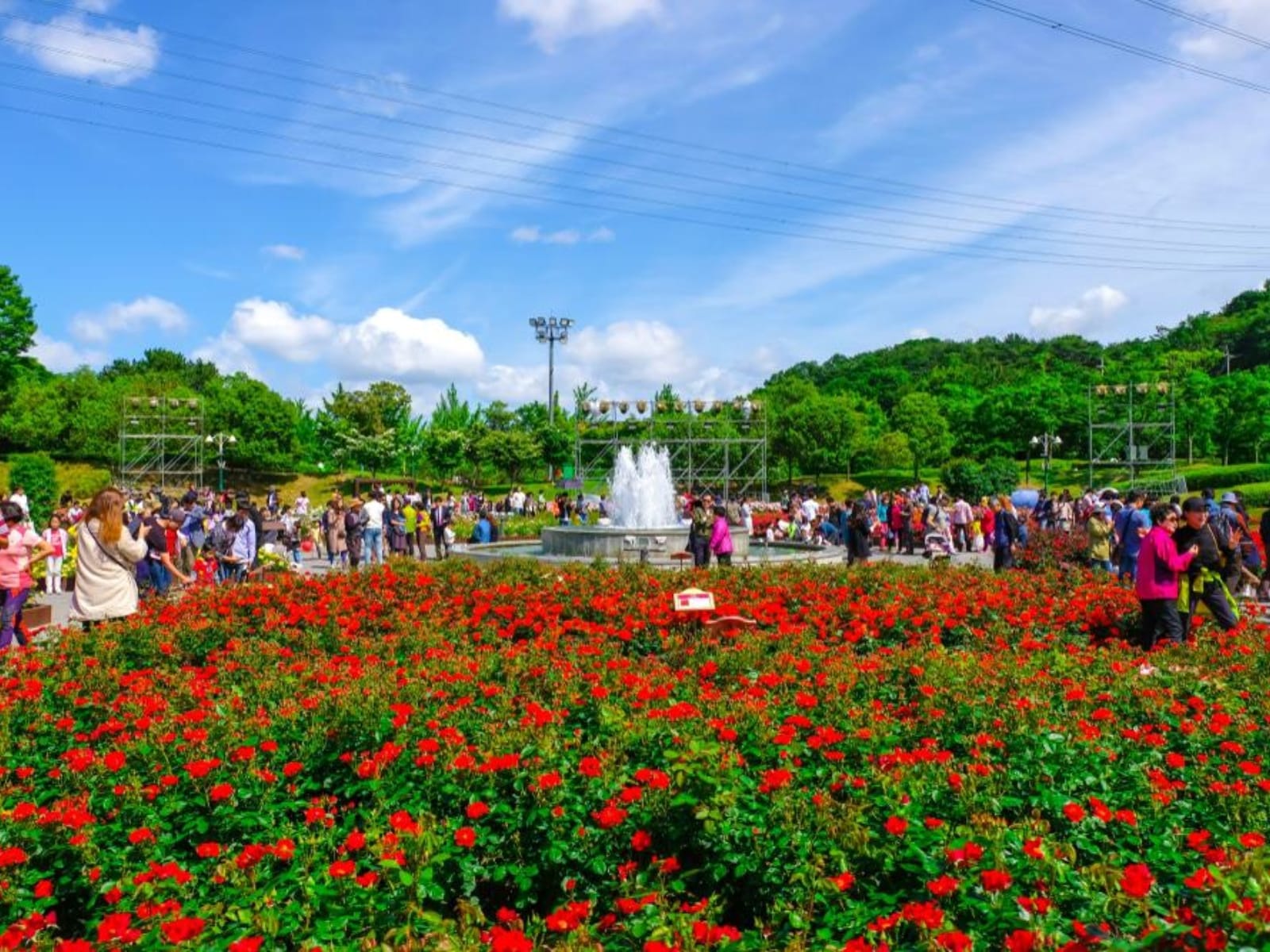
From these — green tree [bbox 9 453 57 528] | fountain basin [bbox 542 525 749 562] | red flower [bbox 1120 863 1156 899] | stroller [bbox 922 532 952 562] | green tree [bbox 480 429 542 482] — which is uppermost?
green tree [bbox 480 429 542 482]

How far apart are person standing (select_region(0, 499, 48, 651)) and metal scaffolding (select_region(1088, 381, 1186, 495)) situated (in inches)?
1169

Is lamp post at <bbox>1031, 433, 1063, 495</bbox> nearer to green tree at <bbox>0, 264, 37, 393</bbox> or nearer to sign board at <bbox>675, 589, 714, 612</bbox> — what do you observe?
sign board at <bbox>675, 589, 714, 612</bbox>

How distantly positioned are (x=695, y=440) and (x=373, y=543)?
1531 centimetres

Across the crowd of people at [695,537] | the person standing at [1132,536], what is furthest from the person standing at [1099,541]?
the person standing at [1132,536]

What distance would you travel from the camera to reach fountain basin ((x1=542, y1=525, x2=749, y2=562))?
17.4 m

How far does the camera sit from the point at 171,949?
2502 mm

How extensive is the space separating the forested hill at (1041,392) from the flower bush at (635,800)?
40.0 m

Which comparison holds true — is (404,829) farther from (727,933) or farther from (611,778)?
(727,933)

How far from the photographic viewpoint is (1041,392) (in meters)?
51.9

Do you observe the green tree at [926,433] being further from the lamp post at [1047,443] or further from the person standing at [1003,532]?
the person standing at [1003,532]

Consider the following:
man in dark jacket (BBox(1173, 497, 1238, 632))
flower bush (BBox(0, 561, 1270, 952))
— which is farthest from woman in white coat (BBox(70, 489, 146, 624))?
man in dark jacket (BBox(1173, 497, 1238, 632))

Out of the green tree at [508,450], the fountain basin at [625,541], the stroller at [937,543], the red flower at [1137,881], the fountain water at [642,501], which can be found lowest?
the stroller at [937,543]

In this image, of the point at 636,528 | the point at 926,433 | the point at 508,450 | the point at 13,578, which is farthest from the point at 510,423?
the point at 13,578

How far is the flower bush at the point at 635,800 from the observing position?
9.06ft
